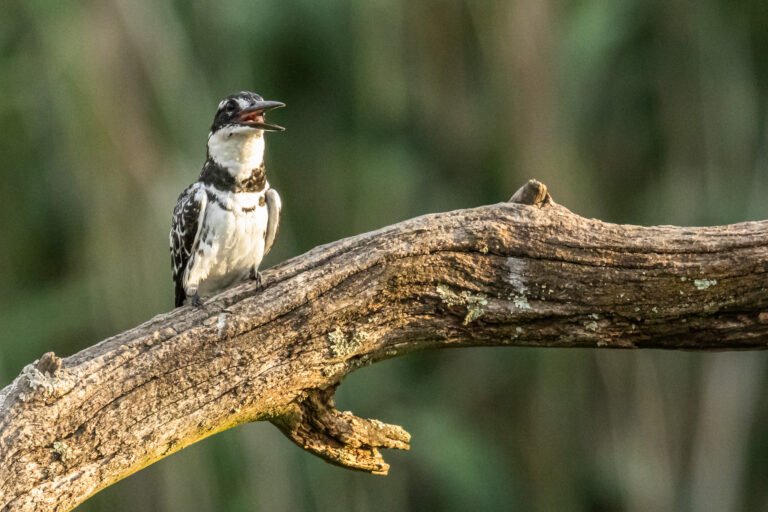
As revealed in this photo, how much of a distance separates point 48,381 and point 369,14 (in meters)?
5.93

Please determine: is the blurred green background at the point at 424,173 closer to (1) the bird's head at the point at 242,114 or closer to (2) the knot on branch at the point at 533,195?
(1) the bird's head at the point at 242,114

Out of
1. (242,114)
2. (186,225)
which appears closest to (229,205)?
(186,225)

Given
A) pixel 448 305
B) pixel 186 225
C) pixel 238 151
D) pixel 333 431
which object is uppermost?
pixel 238 151

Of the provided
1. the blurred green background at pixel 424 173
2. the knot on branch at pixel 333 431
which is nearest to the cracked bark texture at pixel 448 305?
the knot on branch at pixel 333 431

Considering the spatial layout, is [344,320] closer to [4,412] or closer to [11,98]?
[4,412]

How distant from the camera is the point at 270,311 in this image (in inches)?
163

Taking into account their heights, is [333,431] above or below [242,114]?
below

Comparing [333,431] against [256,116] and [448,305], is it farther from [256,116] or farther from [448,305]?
[256,116]

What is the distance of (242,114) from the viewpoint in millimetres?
5195

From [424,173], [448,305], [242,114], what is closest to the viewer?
[448,305]

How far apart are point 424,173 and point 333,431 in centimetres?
554

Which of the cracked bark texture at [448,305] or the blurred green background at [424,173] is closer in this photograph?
the cracked bark texture at [448,305]

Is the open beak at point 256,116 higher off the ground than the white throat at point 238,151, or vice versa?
the open beak at point 256,116

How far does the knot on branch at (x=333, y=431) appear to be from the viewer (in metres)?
4.32
